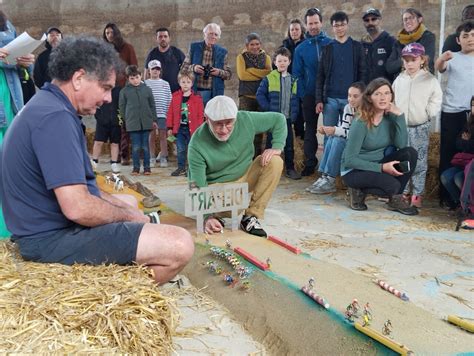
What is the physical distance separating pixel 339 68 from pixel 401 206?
2009 millimetres

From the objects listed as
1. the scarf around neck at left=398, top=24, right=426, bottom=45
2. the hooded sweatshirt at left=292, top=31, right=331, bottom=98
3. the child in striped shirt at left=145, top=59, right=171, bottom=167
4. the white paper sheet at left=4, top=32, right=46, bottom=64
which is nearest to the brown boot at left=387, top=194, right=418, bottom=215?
the scarf around neck at left=398, top=24, right=426, bottom=45

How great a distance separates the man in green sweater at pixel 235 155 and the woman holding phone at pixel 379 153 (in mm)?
1159

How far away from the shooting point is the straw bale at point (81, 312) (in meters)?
1.96

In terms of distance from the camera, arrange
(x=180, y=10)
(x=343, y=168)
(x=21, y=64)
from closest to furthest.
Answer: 1. (x=21, y=64)
2. (x=343, y=168)
3. (x=180, y=10)

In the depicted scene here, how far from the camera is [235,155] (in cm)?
448

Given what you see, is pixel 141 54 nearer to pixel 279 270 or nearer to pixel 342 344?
pixel 279 270

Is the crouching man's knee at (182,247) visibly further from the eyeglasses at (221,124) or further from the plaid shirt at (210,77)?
the plaid shirt at (210,77)

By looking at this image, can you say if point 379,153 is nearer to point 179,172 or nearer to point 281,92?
point 281,92

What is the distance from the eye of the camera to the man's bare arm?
251cm

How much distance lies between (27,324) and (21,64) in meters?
2.98

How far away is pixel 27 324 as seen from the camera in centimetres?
203

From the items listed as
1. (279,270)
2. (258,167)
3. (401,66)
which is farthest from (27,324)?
(401,66)

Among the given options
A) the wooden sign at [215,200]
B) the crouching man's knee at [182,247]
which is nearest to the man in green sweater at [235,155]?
the wooden sign at [215,200]

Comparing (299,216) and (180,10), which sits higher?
(180,10)
